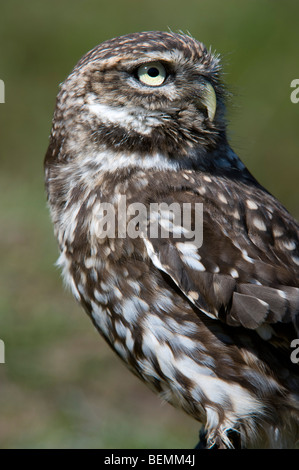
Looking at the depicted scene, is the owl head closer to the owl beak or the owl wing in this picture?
the owl beak

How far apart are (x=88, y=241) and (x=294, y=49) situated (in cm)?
712

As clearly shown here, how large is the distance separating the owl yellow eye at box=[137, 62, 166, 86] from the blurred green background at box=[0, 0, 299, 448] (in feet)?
1.42

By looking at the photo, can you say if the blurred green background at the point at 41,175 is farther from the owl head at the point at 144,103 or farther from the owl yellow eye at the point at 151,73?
the owl yellow eye at the point at 151,73

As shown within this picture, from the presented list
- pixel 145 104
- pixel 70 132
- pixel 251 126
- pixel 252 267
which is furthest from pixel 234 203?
pixel 251 126

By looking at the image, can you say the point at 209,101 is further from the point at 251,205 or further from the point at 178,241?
the point at 178,241

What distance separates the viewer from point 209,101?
328 centimetres

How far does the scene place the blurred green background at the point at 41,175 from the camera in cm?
529

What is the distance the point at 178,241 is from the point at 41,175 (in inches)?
270

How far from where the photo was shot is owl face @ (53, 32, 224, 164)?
10.5ft

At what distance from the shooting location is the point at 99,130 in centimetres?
324

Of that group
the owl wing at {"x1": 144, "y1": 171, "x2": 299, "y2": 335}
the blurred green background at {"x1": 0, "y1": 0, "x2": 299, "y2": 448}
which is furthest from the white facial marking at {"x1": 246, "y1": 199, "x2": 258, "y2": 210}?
the blurred green background at {"x1": 0, "y1": 0, "x2": 299, "y2": 448}

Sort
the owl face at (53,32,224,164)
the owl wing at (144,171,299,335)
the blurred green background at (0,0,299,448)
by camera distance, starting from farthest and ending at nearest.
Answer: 1. the blurred green background at (0,0,299,448)
2. the owl face at (53,32,224,164)
3. the owl wing at (144,171,299,335)

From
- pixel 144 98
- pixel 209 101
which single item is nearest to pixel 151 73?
pixel 144 98

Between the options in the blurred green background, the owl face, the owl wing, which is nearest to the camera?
the owl wing
